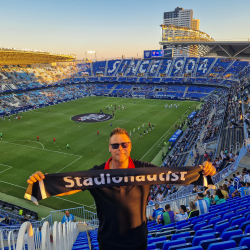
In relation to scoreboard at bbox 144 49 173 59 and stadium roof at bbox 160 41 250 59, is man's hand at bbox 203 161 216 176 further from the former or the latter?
scoreboard at bbox 144 49 173 59

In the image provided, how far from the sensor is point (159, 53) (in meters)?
90.4

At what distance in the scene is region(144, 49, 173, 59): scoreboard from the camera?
8944cm

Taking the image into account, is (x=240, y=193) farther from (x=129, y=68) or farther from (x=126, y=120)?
(x=129, y=68)

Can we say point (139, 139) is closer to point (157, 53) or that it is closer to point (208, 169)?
point (208, 169)

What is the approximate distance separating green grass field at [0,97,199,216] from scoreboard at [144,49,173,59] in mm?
43948

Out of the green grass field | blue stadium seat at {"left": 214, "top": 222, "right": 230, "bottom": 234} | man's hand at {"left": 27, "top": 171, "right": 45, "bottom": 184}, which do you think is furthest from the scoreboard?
man's hand at {"left": 27, "top": 171, "right": 45, "bottom": 184}

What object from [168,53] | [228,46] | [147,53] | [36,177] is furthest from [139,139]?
[147,53]

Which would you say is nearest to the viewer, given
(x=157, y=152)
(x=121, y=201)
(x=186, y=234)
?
(x=121, y=201)

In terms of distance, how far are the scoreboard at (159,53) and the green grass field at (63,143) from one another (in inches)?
1730

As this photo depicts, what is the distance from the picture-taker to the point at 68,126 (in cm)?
4103

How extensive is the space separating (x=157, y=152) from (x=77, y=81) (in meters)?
69.2

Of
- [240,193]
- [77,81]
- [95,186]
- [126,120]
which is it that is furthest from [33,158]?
[77,81]

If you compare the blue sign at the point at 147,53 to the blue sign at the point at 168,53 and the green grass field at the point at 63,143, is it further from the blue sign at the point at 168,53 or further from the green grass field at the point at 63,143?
the green grass field at the point at 63,143

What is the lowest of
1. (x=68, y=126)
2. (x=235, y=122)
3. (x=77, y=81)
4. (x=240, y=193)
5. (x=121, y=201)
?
(x=240, y=193)
